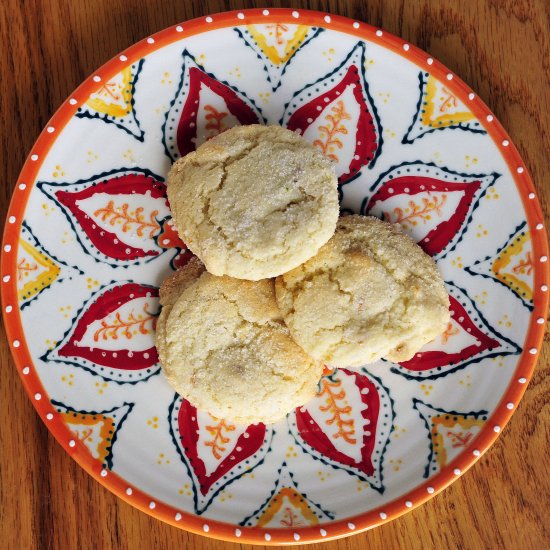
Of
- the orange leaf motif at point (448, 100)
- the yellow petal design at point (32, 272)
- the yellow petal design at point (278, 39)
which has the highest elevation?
the yellow petal design at point (278, 39)

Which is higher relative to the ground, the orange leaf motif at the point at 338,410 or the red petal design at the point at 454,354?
the red petal design at the point at 454,354

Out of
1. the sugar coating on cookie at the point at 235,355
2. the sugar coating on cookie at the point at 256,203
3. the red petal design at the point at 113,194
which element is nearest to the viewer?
the sugar coating on cookie at the point at 256,203

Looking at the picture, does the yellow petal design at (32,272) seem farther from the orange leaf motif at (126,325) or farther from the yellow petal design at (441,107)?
the yellow petal design at (441,107)

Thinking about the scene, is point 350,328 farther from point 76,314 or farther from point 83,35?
point 83,35

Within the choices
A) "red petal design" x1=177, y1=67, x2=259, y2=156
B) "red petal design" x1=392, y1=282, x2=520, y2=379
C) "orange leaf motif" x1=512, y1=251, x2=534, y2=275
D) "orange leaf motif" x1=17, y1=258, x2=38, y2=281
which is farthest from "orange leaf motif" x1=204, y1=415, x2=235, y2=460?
"orange leaf motif" x1=512, y1=251, x2=534, y2=275

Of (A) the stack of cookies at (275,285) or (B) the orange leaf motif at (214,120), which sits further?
(B) the orange leaf motif at (214,120)

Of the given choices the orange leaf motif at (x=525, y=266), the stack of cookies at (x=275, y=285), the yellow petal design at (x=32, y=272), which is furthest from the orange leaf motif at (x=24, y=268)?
the orange leaf motif at (x=525, y=266)

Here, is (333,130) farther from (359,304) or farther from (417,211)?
(359,304)
